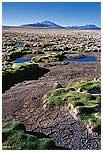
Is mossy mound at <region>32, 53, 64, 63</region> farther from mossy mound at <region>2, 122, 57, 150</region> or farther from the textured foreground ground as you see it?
mossy mound at <region>2, 122, 57, 150</region>

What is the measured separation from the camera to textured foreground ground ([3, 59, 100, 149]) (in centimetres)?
1590

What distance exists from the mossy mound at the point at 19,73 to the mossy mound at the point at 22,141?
→ 9395 millimetres

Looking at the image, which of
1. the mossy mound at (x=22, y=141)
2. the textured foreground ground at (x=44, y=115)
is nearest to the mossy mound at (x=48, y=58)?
the textured foreground ground at (x=44, y=115)

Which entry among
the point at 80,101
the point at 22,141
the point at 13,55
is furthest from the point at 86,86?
the point at 13,55

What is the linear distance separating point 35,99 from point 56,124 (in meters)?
4.37

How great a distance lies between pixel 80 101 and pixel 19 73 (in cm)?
1059

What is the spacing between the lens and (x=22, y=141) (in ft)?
49.8

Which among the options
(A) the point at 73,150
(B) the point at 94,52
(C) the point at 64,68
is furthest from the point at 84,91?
(B) the point at 94,52

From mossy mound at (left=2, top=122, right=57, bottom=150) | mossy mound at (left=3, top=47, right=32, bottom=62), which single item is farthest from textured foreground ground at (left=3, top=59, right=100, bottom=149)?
mossy mound at (left=3, top=47, right=32, bottom=62)

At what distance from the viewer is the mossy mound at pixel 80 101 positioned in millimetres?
17766

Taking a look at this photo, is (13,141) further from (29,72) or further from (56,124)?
(29,72)

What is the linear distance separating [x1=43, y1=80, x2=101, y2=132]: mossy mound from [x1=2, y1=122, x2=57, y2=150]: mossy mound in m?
2.72

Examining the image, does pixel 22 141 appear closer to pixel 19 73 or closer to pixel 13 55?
pixel 19 73

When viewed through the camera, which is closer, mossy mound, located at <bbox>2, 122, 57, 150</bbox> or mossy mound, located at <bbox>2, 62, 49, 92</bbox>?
mossy mound, located at <bbox>2, 122, 57, 150</bbox>
